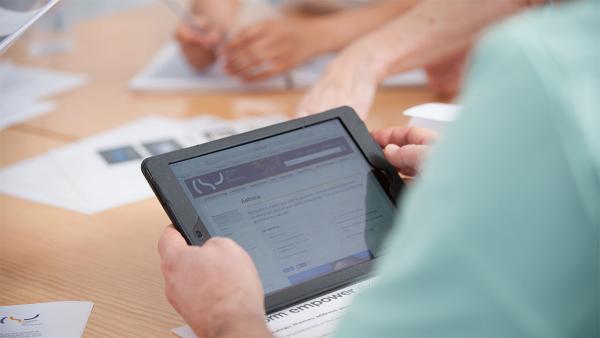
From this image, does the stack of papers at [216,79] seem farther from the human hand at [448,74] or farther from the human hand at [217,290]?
the human hand at [217,290]

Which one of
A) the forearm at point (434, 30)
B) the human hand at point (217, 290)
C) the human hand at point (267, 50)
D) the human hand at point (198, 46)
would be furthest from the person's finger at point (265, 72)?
the human hand at point (217, 290)

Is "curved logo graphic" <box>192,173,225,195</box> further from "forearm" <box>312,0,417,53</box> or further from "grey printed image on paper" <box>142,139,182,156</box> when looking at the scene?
"forearm" <box>312,0,417,53</box>

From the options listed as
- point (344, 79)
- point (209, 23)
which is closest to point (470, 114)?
point (344, 79)

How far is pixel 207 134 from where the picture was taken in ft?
4.47

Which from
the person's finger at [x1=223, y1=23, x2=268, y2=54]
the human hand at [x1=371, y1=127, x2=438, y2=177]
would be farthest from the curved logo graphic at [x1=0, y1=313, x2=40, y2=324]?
the person's finger at [x1=223, y1=23, x2=268, y2=54]

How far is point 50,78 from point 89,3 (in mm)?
1185

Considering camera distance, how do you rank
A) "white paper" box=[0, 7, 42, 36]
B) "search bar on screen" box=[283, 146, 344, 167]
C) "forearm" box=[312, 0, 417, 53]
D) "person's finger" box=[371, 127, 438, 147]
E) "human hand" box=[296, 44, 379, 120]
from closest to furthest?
"white paper" box=[0, 7, 42, 36]
"search bar on screen" box=[283, 146, 344, 167]
"person's finger" box=[371, 127, 438, 147]
"human hand" box=[296, 44, 379, 120]
"forearm" box=[312, 0, 417, 53]

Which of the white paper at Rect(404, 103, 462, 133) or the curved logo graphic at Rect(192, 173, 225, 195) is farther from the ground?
the curved logo graphic at Rect(192, 173, 225, 195)

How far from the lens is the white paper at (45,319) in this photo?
2.69 ft

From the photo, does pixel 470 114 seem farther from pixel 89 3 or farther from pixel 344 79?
pixel 89 3

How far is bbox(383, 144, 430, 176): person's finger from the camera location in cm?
90

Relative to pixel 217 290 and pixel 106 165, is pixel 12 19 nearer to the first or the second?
pixel 217 290

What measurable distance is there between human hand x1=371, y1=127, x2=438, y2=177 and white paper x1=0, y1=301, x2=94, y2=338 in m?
0.37

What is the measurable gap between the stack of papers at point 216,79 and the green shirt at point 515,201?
1.14m
